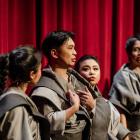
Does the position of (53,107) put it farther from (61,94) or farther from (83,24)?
(83,24)

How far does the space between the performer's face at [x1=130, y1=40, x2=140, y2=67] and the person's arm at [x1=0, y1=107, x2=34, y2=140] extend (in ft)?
3.90

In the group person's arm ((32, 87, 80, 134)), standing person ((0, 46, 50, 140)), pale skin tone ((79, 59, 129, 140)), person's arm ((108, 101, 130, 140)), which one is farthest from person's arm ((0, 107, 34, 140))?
pale skin tone ((79, 59, 129, 140))

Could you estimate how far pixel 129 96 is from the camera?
3041 millimetres

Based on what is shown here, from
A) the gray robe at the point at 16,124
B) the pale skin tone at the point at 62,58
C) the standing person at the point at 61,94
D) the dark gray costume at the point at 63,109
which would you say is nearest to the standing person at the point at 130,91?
the dark gray costume at the point at 63,109

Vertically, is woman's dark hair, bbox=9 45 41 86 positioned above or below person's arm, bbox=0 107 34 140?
above

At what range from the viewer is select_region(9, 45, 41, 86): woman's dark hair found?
2.17 metres

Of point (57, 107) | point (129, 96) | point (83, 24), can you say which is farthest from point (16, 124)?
point (83, 24)

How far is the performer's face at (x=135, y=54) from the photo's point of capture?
10.1 feet

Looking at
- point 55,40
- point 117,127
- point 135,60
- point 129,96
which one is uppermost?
point 55,40

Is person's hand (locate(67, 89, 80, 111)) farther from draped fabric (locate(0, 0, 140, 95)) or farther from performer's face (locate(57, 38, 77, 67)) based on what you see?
draped fabric (locate(0, 0, 140, 95))

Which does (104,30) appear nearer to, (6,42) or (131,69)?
(131,69)

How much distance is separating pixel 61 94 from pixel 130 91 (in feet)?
2.38

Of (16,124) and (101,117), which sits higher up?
(16,124)

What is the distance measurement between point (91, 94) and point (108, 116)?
0.15 meters
